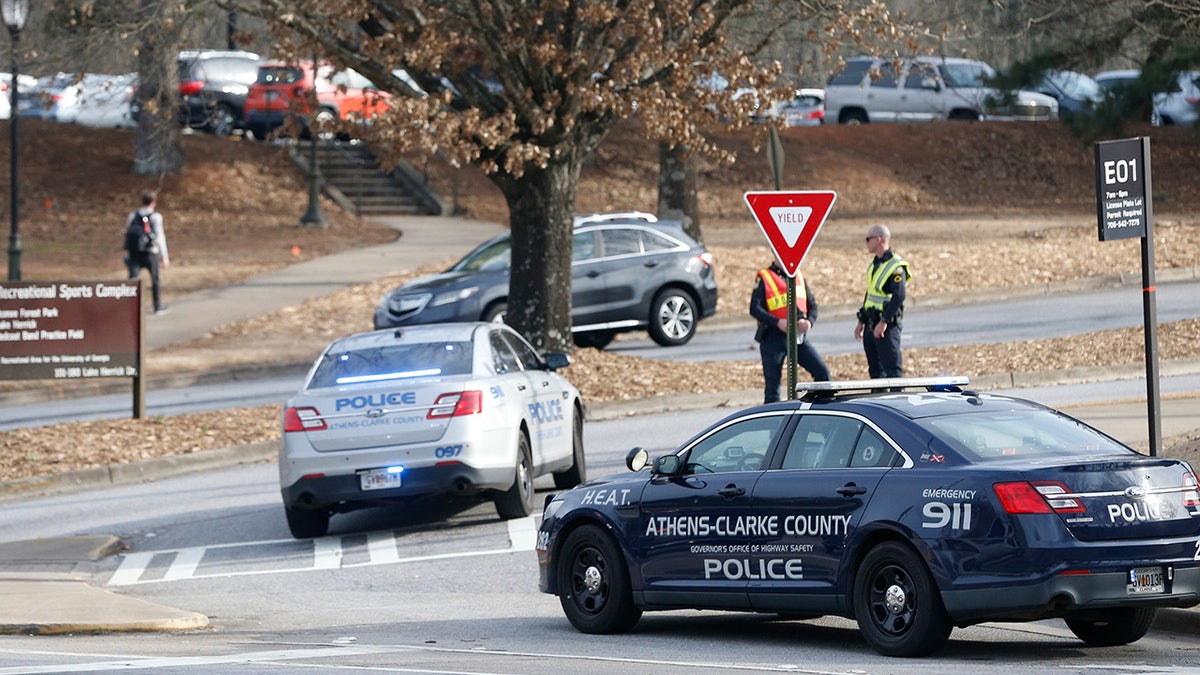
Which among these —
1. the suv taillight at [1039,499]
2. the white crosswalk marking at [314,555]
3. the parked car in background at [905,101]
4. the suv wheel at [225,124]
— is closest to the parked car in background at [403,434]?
the white crosswalk marking at [314,555]

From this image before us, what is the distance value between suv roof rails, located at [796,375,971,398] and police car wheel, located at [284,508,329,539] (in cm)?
580

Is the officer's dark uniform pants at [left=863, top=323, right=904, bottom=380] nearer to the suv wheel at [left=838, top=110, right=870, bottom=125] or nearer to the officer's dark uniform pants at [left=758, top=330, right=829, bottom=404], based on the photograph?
the officer's dark uniform pants at [left=758, top=330, right=829, bottom=404]

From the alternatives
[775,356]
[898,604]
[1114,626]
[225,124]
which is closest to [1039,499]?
[898,604]

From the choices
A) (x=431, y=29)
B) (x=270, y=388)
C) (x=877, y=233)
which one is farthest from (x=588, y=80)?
(x=270, y=388)

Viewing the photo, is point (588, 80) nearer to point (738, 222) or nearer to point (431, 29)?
point (431, 29)

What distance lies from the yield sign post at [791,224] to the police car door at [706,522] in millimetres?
4076

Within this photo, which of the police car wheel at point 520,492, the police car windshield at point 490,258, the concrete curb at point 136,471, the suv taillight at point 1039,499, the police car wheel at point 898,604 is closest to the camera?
the suv taillight at point 1039,499

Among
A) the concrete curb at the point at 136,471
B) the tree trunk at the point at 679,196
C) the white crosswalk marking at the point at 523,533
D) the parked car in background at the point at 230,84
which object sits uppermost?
the parked car in background at the point at 230,84

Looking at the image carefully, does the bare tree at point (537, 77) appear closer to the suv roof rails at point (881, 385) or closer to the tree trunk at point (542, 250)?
the tree trunk at point (542, 250)

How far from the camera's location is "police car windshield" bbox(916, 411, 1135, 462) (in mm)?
8906

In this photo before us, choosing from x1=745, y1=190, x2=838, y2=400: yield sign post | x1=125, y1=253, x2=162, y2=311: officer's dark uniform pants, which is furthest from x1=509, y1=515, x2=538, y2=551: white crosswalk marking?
x1=125, y1=253, x2=162, y2=311: officer's dark uniform pants

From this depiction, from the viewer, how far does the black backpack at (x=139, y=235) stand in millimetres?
29359

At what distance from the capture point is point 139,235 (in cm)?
2939

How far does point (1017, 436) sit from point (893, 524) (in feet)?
2.69
